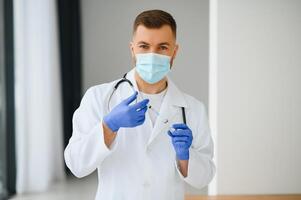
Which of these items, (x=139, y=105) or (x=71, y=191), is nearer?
(x=139, y=105)

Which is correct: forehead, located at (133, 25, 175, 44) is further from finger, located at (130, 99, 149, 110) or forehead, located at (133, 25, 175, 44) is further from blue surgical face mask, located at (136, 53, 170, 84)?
finger, located at (130, 99, 149, 110)

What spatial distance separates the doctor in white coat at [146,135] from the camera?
100 centimetres

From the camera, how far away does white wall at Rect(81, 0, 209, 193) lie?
3.26 m

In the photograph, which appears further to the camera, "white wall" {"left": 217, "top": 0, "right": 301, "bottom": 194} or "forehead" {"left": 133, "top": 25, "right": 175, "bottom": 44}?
"white wall" {"left": 217, "top": 0, "right": 301, "bottom": 194}

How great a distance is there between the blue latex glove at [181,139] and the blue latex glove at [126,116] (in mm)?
112

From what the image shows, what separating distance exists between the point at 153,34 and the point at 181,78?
236 centimetres

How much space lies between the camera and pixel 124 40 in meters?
3.24

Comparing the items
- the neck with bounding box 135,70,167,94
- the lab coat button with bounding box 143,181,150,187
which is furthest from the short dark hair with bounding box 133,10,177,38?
the lab coat button with bounding box 143,181,150,187

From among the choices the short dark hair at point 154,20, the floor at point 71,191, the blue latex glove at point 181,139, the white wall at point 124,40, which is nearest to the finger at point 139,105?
the blue latex glove at point 181,139

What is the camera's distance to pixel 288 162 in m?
2.03

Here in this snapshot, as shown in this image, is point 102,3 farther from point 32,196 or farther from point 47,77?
point 32,196

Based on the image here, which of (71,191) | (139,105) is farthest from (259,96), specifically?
(71,191)

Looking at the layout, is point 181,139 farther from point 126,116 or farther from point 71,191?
point 71,191

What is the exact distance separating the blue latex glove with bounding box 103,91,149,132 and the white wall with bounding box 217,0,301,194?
113cm
